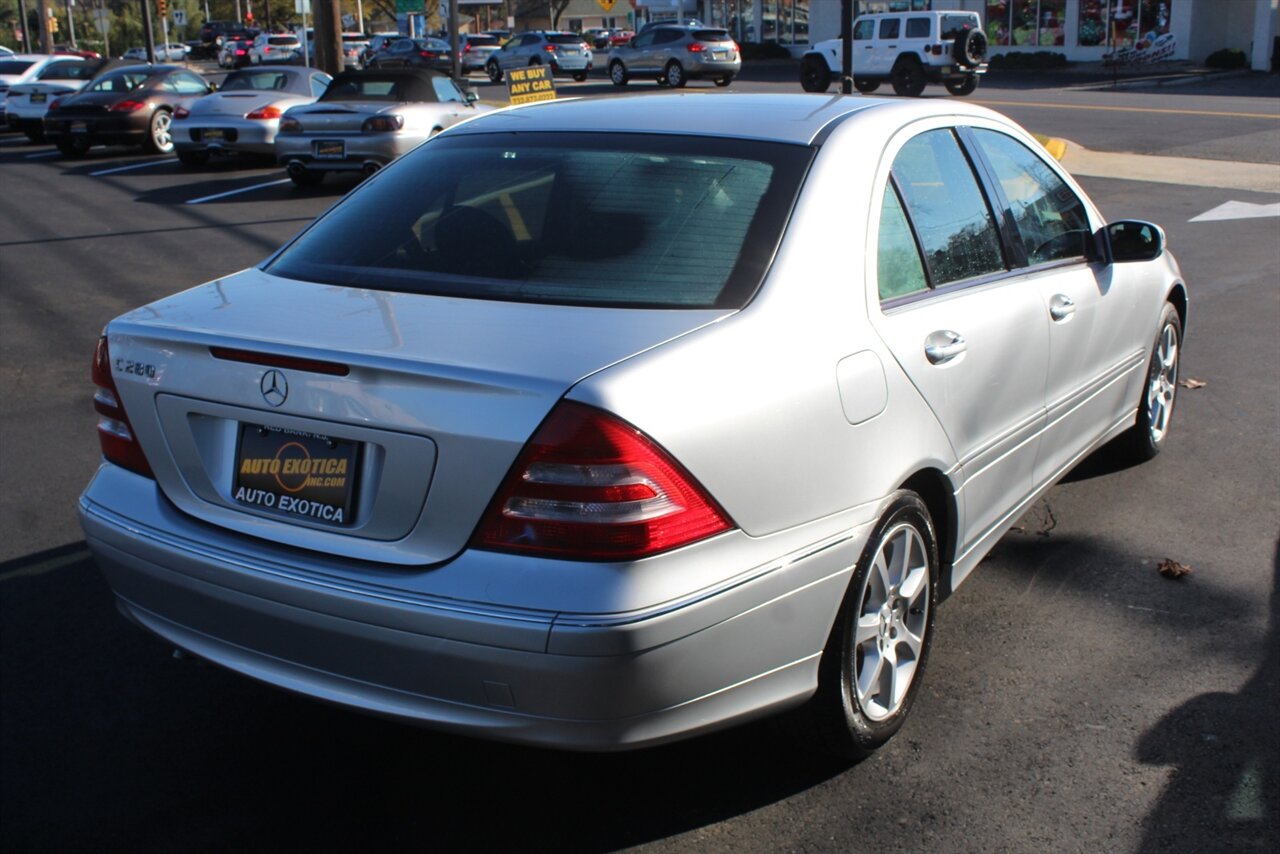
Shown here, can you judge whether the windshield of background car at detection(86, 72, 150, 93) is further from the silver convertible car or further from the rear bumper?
the rear bumper

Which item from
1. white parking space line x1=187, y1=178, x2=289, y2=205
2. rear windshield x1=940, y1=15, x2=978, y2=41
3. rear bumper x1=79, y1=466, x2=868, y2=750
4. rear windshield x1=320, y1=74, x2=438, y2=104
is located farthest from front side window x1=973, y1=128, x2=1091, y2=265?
rear windshield x1=940, y1=15, x2=978, y2=41

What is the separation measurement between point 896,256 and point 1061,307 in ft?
3.50

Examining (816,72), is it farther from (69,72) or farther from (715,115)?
(715,115)

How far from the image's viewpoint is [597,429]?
2.69 m

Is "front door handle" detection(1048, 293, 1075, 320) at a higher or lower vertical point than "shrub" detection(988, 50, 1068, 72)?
higher

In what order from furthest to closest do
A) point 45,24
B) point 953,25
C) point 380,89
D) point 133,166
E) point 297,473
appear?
point 45,24
point 953,25
point 133,166
point 380,89
point 297,473

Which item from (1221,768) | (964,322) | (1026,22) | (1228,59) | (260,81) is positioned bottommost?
(1221,768)

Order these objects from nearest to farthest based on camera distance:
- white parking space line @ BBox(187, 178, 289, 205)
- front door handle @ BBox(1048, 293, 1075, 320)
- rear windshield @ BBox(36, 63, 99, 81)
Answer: front door handle @ BBox(1048, 293, 1075, 320)
white parking space line @ BBox(187, 178, 289, 205)
rear windshield @ BBox(36, 63, 99, 81)

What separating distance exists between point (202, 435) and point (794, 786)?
5.53 ft

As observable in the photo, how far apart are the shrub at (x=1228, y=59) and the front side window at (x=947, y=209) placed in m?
40.5

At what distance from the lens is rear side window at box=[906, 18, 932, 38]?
33.2 metres

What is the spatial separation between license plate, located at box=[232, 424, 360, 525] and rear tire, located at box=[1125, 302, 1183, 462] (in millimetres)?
3832

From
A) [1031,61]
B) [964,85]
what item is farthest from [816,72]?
[1031,61]

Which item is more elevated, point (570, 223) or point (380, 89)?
point (570, 223)
